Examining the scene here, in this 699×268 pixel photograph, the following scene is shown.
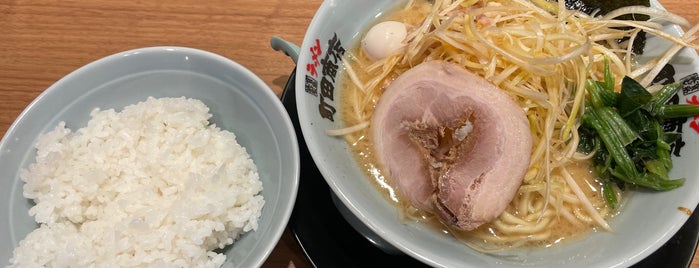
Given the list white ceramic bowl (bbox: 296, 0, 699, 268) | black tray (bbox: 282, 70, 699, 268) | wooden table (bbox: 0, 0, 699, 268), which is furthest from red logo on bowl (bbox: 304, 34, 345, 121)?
wooden table (bbox: 0, 0, 699, 268)

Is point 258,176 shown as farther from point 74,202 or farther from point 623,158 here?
point 623,158

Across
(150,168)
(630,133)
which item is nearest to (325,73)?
(150,168)

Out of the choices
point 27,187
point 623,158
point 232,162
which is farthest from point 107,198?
point 623,158

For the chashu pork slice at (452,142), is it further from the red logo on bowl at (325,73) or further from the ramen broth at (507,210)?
the red logo on bowl at (325,73)

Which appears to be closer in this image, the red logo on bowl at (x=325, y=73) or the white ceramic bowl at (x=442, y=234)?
the white ceramic bowl at (x=442, y=234)

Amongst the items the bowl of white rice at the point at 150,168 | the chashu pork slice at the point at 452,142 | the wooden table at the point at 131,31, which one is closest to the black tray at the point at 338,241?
the bowl of white rice at the point at 150,168
